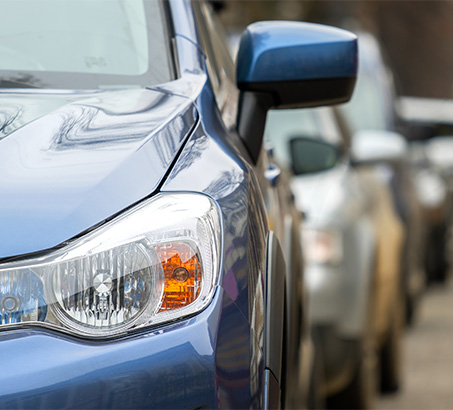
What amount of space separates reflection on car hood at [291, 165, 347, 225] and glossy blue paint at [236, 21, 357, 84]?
260cm

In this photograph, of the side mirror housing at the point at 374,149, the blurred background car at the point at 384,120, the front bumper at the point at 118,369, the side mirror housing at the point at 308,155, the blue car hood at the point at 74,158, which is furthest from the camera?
the blurred background car at the point at 384,120

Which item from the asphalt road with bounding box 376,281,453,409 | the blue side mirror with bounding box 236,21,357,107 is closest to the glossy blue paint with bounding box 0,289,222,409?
the blue side mirror with bounding box 236,21,357,107

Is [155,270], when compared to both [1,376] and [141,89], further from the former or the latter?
[141,89]

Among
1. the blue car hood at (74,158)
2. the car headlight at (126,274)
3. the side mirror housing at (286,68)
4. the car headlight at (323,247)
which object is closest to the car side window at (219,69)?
the side mirror housing at (286,68)

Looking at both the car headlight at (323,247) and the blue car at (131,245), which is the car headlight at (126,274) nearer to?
the blue car at (131,245)

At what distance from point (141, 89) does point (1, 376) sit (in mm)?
935

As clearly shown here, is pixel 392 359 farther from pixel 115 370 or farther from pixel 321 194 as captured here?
pixel 115 370

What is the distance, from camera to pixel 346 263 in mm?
5531

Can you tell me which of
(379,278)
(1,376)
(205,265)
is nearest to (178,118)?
(205,265)

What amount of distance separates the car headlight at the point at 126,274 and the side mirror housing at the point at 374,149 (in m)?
4.37

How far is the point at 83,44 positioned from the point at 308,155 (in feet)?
8.55

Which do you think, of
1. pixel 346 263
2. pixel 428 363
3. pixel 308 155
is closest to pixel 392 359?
pixel 346 263

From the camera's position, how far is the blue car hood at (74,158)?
203 centimetres

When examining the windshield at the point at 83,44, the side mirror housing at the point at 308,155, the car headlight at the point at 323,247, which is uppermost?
the windshield at the point at 83,44
